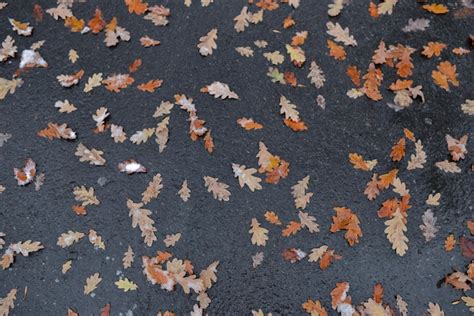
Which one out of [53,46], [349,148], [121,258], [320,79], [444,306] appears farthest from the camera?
[53,46]

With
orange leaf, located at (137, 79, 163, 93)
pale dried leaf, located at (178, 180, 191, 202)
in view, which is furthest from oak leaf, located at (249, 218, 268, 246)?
orange leaf, located at (137, 79, 163, 93)

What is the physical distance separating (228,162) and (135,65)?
114cm

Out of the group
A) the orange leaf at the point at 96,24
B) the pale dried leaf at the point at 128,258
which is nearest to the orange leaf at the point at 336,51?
the orange leaf at the point at 96,24

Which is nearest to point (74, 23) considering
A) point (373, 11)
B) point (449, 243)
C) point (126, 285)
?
point (126, 285)

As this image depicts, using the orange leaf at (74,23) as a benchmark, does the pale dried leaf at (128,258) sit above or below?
below

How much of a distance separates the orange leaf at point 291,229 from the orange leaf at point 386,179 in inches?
24.1

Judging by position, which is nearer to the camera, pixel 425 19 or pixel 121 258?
pixel 121 258

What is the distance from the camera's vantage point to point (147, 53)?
13.6ft

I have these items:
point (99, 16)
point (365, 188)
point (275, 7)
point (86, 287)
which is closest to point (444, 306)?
point (365, 188)

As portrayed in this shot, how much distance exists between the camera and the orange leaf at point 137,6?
171 inches

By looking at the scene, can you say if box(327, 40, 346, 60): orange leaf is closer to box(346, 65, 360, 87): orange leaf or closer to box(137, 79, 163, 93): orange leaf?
box(346, 65, 360, 87): orange leaf

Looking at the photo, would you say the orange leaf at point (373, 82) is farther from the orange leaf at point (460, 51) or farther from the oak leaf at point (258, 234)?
the oak leaf at point (258, 234)

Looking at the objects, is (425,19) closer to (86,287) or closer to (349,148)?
(349,148)

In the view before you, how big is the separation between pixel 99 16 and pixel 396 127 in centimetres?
252
